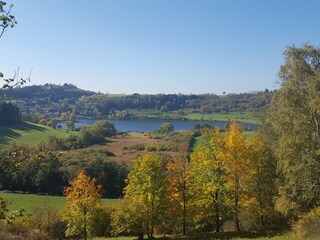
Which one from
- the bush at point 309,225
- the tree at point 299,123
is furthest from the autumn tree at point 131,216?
the bush at point 309,225

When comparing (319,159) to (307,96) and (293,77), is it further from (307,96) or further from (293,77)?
(293,77)

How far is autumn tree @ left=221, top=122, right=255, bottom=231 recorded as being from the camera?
36094 mm

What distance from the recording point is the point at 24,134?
177 m

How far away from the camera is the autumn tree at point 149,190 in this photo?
3906 cm

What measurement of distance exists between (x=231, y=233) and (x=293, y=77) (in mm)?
16914

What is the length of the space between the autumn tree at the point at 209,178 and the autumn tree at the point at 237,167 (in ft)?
2.77

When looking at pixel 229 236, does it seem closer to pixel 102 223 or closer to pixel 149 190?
pixel 149 190

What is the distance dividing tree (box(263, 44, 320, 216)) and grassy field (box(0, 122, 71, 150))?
141 meters

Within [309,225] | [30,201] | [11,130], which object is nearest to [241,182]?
[309,225]

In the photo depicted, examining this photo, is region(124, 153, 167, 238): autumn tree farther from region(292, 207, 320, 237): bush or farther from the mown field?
region(292, 207, 320, 237): bush

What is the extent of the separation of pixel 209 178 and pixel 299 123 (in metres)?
13.8

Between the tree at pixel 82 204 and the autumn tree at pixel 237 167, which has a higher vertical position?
the autumn tree at pixel 237 167

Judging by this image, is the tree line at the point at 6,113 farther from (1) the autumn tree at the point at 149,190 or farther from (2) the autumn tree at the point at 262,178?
(2) the autumn tree at the point at 262,178

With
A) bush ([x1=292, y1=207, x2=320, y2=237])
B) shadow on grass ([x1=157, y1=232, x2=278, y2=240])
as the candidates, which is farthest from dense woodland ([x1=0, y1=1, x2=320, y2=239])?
shadow on grass ([x1=157, y1=232, x2=278, y2=240])
